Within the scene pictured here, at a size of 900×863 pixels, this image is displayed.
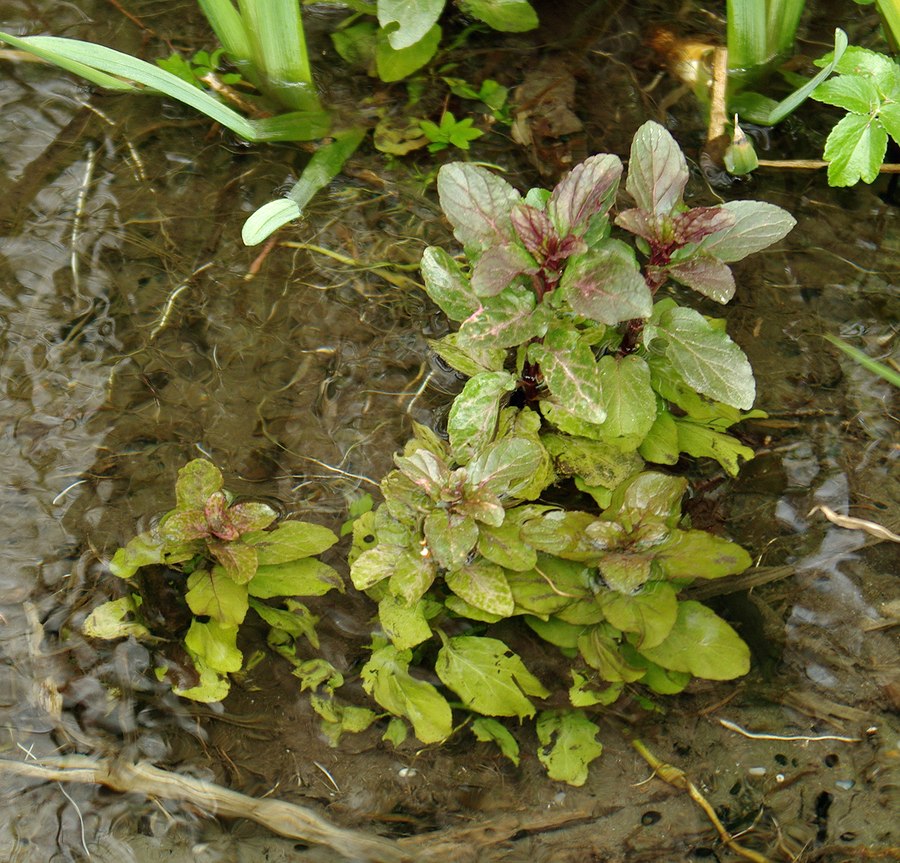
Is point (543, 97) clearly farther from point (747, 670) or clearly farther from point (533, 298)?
point (747, 670)

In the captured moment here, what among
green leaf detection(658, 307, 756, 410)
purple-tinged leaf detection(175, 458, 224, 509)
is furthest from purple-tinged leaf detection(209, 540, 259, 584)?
green leaf detection(658, 307, 756, 410)

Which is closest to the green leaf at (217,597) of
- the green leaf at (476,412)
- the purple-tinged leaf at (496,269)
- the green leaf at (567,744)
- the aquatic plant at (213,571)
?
the aquatic plant at (213,571)

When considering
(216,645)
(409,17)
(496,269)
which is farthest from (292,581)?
(409,17)

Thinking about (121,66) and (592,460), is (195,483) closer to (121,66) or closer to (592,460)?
(592,460)

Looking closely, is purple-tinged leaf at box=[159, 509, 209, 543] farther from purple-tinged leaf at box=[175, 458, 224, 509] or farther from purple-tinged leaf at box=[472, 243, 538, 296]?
purple-tinged leaf at box=[472, 243, 538, 296]

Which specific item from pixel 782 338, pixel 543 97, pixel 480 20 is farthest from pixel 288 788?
pixel 480 20

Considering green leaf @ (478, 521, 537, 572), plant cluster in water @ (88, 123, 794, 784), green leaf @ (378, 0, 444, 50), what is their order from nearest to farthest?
plant cluster in water @ (88, 123, 794, 784) → green leaf @ (478, 521, 537, 572) → green leaf @ (378, 0, 444, 50)
